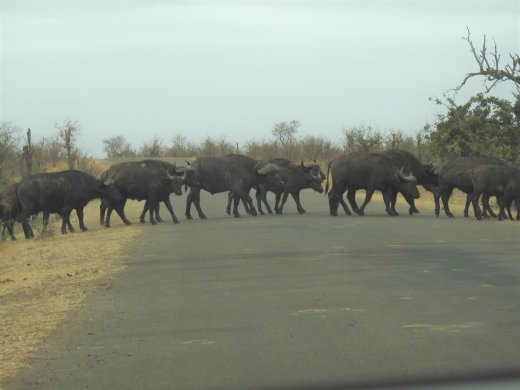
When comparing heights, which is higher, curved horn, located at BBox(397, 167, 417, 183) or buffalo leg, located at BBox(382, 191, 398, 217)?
curved horn, located at BBox(397, 167, 417, 183)

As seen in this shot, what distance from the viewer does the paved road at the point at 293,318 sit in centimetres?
733

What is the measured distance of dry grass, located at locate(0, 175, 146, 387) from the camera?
917 cm

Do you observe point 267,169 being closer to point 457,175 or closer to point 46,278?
point 457,175

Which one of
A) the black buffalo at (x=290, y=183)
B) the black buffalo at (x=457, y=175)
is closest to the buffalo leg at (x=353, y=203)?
the black buffalo at (x=290, y=183)

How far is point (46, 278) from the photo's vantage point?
1423cm

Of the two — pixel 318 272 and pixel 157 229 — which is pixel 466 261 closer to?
pixel 318 272

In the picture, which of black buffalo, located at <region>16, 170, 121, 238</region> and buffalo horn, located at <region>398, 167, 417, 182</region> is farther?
buffalo horn, located at <region>398, 167, 417, 182</region>

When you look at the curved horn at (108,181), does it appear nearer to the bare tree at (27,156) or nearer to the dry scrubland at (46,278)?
the dry scrubland at (46,278)

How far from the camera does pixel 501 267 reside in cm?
1381

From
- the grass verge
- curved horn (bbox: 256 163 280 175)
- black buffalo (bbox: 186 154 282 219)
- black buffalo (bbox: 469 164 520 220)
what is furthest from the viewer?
curved horn (bbox: 256 163 280 175)

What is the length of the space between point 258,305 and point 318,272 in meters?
3.01

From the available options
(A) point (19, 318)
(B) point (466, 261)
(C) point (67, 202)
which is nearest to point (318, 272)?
(B) point (466, 261)

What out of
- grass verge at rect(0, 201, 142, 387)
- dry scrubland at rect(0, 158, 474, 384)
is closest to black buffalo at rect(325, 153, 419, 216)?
dry scrubland at rect(0, 158, 474, 384)

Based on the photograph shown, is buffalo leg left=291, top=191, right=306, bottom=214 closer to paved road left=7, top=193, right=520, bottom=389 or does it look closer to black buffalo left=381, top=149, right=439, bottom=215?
black buffalo left=381, top=149, right=439, bottom=215
